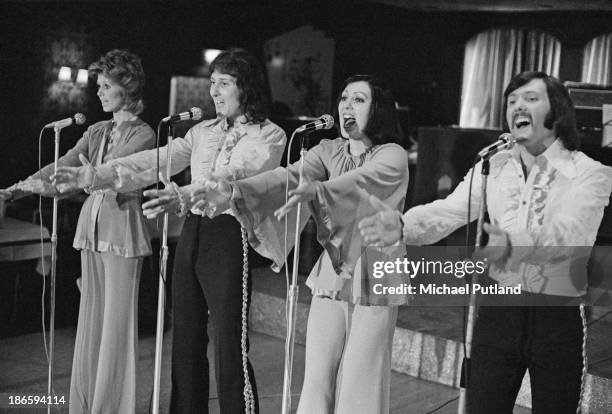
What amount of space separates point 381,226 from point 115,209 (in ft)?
4.70

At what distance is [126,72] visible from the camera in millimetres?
3572

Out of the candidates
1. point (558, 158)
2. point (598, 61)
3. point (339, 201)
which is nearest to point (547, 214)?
point (558, 158)

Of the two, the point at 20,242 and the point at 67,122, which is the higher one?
the point at 67,122

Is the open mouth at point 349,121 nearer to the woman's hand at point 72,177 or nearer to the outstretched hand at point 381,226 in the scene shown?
the outstretched hand at point 381,226

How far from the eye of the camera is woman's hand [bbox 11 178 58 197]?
11.7ft

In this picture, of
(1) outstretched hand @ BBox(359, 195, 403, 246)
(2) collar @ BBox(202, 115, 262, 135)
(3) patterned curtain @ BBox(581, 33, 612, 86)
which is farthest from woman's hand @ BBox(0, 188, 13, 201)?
(3) patterned curtain @ BBox(581, 33, 612, 86)

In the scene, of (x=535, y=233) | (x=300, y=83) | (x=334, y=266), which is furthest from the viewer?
(x=300, y=83)

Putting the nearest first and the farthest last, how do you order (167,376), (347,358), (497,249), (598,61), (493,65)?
(497,249)
(347,358)
(167,376)
(598,61)
(493,65)

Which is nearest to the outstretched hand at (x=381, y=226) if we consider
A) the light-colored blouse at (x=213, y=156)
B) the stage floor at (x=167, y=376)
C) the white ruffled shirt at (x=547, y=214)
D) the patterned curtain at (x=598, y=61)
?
the white ruffled shirt at (x=547, y=214)

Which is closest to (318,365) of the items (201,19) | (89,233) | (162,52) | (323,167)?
(323,167)

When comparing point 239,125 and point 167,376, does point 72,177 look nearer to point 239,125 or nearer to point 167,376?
point 239,125

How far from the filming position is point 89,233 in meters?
3.58

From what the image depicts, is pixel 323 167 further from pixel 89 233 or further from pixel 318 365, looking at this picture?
pixel 89 233

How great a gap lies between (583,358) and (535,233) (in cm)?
39
